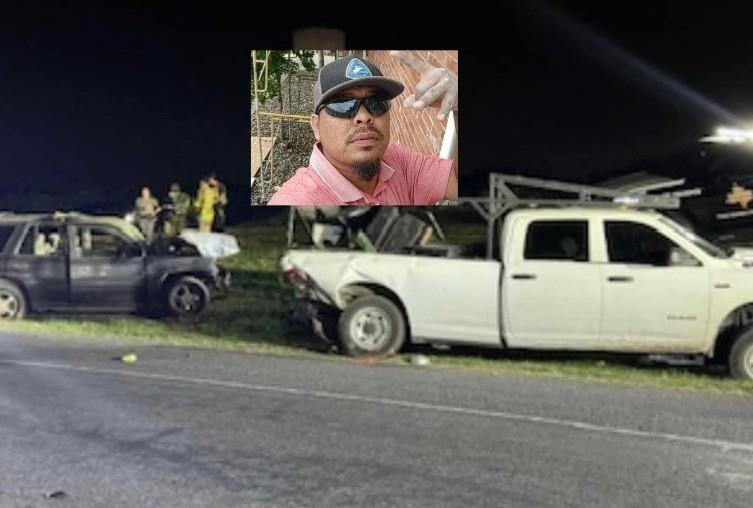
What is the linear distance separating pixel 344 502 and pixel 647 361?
6.91m

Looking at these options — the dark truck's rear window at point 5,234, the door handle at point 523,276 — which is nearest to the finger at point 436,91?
the door handle at point 523,276

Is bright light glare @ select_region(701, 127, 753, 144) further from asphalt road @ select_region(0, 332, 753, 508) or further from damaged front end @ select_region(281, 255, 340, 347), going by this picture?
damaged front end @ select_region(281, 255, 340, 347)

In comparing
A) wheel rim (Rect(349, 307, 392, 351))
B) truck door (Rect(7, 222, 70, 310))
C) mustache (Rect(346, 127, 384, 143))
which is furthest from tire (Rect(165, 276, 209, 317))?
wheel rim (Rect(349, 307, 392, 351))

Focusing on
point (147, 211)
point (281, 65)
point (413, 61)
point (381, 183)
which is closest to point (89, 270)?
point (147, 211)

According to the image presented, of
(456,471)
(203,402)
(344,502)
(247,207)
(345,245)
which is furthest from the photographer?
(247,207)

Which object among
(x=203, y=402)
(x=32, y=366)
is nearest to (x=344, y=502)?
(x=203, y=402)

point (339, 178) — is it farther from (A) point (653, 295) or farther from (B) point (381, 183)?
(A) point (653, 295)

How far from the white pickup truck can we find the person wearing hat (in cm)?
325

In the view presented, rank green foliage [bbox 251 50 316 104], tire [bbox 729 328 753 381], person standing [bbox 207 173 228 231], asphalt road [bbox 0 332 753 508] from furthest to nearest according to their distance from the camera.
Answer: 1. person standing [bbox 207 173 228 231]
2. green foliage [bbox 251 50 316 104]
3. tire [bbox 729 328 753 381]
4. asphalt road [bbox 0 332 753 508]

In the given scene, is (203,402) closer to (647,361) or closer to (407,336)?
(407,336)

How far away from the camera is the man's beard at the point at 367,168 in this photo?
1542cm

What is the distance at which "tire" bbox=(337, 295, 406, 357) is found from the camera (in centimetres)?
1195

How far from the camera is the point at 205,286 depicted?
1538 cm

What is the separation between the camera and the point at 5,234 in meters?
15.1
